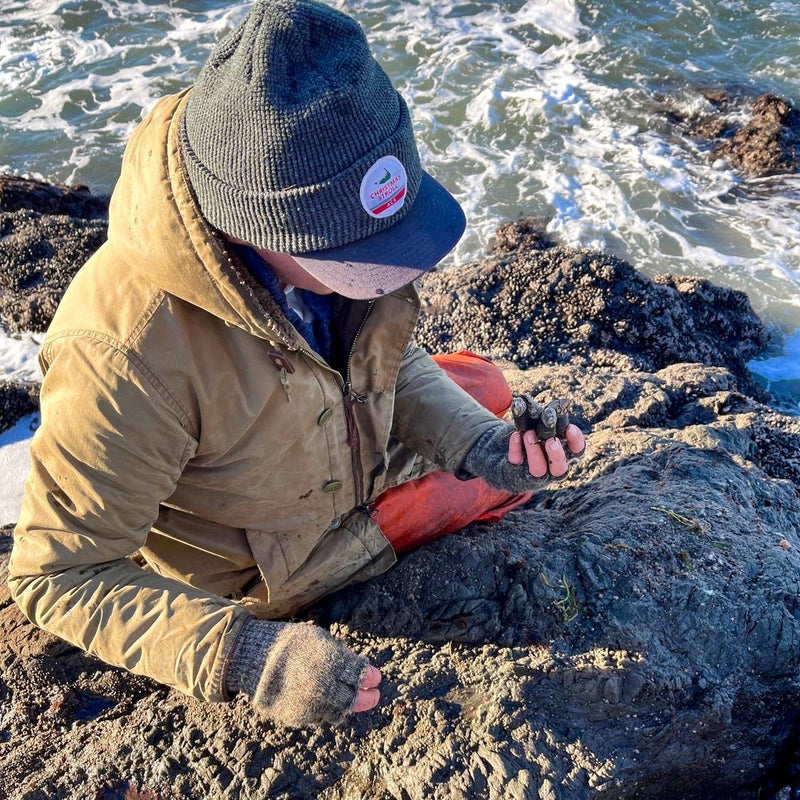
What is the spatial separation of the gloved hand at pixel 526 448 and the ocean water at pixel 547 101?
3708 mm

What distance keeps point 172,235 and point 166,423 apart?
0.47 metres

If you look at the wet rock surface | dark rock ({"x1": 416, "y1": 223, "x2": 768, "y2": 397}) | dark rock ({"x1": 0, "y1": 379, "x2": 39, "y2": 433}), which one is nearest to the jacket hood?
dark rock ({"x1": 416, "y1": 223, "x2": 768, "y2": 397})

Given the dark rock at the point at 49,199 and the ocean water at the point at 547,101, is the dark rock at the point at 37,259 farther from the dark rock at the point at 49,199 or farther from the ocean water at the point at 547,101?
the ocean water at the point at 547,101

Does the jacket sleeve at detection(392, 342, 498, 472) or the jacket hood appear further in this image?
the jacket sleeve at detection(392, 342, 498, 472)

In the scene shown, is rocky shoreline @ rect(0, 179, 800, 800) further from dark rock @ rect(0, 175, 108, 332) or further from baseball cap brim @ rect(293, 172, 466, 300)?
dark rock @ rect(0, 175, 108, 332)

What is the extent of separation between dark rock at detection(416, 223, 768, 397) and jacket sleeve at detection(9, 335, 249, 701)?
319cm

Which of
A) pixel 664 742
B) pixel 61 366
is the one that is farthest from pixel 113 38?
pixel 664 742

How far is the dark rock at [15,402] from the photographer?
494 cm

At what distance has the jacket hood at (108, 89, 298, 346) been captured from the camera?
1820mm

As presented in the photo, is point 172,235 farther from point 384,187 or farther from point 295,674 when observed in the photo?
point 295,674

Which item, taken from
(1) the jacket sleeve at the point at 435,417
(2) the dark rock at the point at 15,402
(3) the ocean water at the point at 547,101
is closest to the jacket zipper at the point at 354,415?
(1) the jacket sleeve at the point at 435,417

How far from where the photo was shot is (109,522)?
1.99 m

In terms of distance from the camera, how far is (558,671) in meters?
2.40

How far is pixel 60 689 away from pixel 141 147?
1890mm
